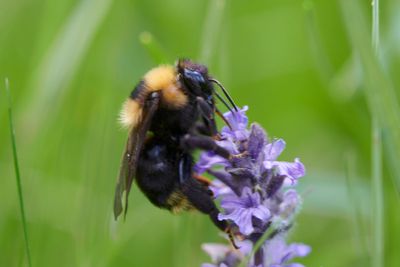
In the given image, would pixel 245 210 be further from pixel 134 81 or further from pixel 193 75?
pixel 134 81

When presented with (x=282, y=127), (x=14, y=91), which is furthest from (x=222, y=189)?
(x=14, y=91)

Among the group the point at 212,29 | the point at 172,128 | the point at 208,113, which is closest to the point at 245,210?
the point at 208,113

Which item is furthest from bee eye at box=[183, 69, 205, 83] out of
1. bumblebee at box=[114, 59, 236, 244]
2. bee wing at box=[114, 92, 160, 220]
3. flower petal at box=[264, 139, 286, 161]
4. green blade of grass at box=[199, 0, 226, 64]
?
green blade of grass at box=[199, 0, 226, 64]

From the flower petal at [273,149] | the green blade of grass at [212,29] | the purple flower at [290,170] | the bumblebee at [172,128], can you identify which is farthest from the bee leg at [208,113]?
the green blade of grass at [212,29]

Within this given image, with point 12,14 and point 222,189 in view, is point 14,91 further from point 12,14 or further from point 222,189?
point 222,189

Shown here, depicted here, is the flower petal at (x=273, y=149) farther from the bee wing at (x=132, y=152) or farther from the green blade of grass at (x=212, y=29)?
the green blade of grass at (x=212, y=29)
